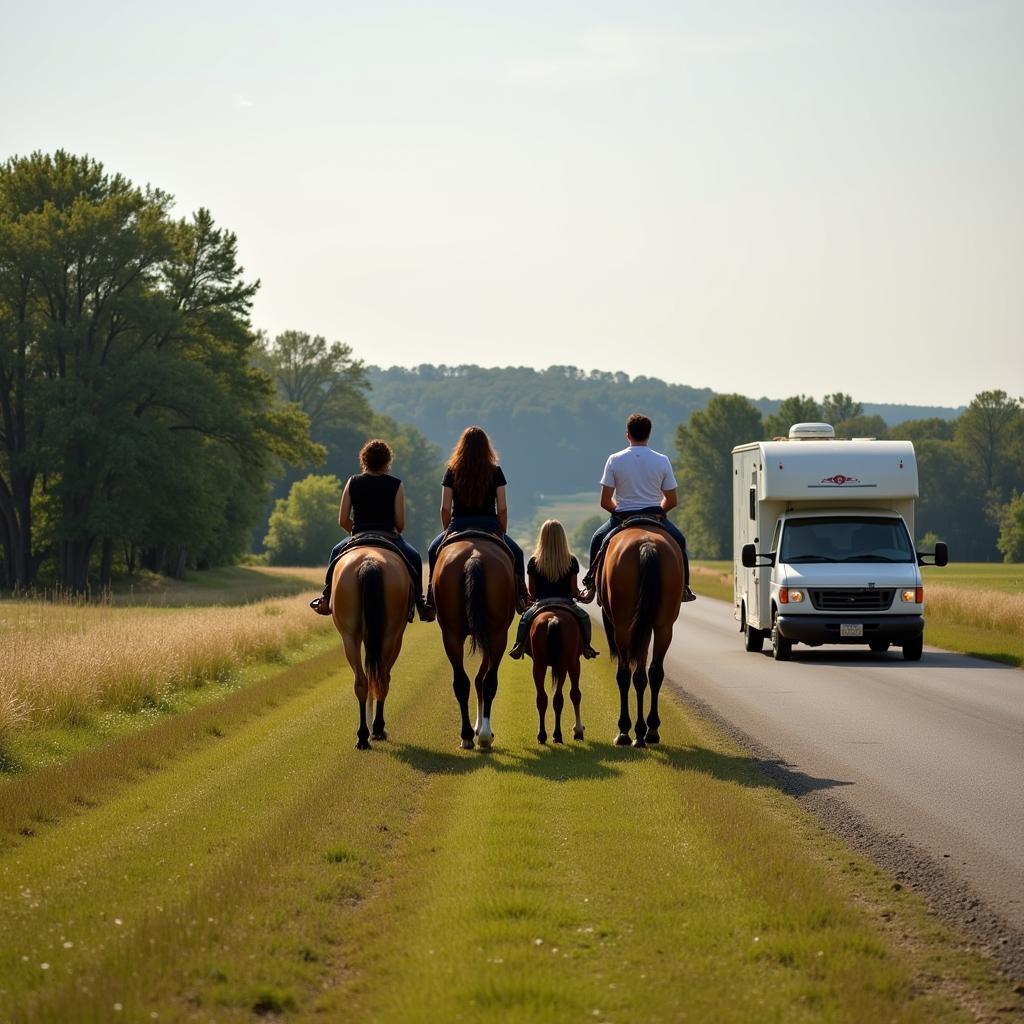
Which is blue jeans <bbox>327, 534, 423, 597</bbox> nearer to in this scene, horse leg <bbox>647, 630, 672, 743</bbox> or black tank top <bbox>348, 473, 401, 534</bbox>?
black tank top <bbox>348, 473, 401, 534</bbox>

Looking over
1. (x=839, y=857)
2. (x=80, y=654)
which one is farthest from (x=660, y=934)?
(x=80, y=654)

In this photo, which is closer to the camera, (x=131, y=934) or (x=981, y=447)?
(x=131, y=934)

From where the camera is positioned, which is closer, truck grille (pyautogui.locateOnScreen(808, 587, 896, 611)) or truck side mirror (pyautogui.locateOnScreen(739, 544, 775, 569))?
truck grille (pyautogui.locateOnScreen(808, 587, 896, 611))

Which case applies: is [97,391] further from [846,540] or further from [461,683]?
[461,683]

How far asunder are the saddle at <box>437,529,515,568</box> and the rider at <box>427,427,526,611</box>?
0.04 metres

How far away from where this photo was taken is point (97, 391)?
5822 cm

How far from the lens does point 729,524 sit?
441ft

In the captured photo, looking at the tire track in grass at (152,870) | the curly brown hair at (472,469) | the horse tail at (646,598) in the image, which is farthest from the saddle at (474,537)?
the tire track in grass at (152,870)

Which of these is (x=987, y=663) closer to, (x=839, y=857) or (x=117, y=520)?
(x=839, y=857)

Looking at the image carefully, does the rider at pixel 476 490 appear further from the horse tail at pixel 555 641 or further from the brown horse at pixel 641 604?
the brown horse at pixel 641 604

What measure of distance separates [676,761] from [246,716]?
551 cm

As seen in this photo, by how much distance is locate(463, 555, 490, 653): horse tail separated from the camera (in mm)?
12797

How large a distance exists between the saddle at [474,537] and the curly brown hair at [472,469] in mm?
261

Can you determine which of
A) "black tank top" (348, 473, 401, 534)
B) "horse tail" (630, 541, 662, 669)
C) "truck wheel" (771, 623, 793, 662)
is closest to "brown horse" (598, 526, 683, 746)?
"horse tail" (630, 541, 662, 669)
